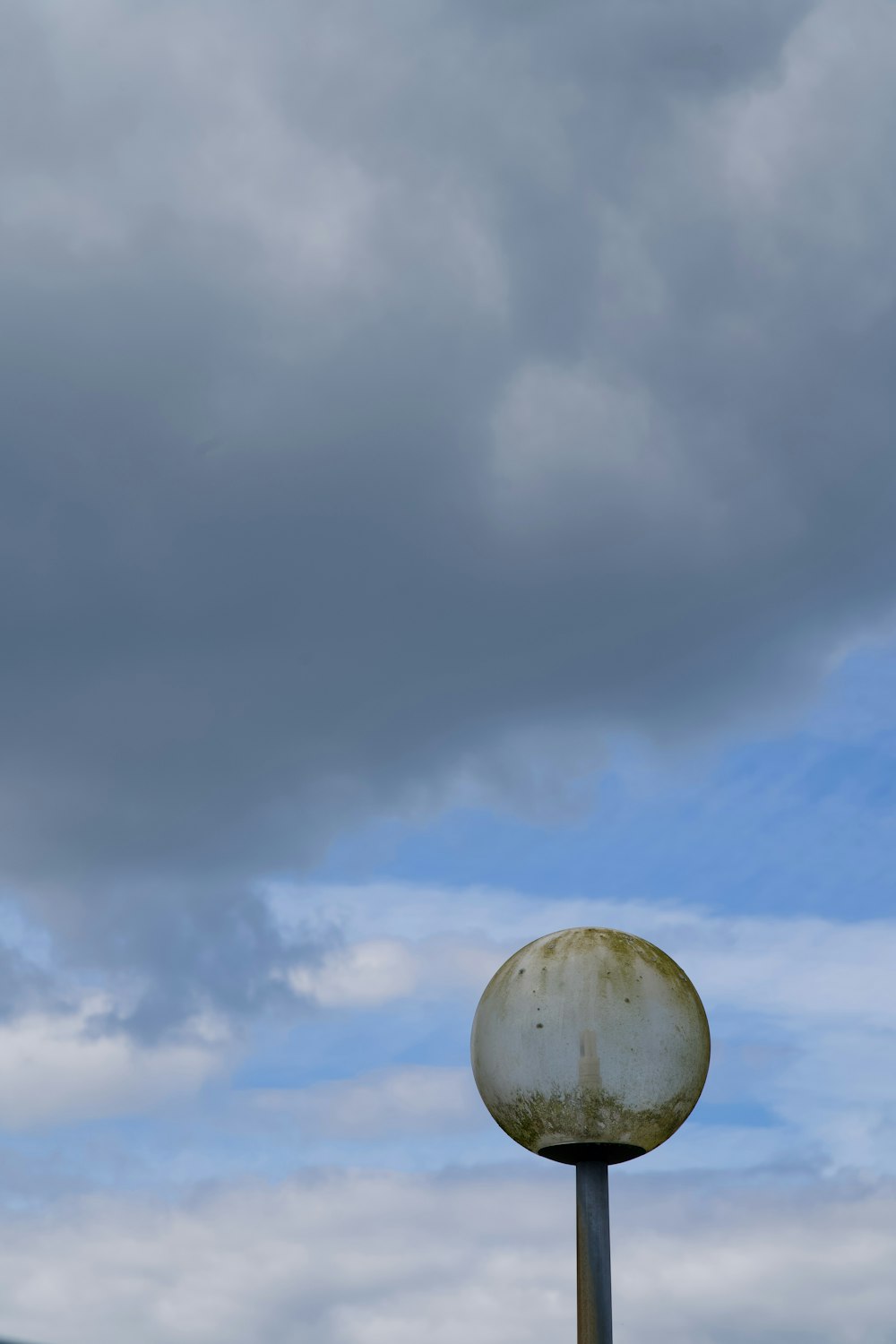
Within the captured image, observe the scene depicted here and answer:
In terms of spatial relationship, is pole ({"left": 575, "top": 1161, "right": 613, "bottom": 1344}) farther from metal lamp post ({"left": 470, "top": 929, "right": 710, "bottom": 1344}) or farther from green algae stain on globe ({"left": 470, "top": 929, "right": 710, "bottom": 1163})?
green algae stain on globe ({"left": 470, "top": 929, "right": 710, "bottom": 1163})

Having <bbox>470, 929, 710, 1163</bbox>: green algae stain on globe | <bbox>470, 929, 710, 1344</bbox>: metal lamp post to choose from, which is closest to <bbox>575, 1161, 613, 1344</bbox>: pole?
<bbox>470, 929, 710, 1344</bbox>: metal lamp post

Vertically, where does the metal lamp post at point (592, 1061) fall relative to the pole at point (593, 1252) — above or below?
above

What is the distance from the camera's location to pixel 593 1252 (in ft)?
64.4

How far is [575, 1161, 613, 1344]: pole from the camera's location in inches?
761

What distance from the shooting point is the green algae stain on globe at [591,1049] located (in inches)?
755

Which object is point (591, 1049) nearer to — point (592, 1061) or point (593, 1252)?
point (592, 1061)

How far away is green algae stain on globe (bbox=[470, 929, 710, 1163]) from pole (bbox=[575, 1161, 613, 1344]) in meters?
0.26

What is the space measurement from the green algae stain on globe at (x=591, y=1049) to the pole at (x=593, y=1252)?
0.26m

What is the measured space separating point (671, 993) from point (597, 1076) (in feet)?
4.21

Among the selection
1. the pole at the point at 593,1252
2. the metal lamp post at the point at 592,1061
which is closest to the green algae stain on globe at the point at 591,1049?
the metal lamp post at the point at 592,1061

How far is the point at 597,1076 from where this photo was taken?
62.7 feet

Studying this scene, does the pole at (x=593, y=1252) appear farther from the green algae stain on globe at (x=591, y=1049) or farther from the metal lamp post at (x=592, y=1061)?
the green algae stain on globe at (x=591, y=1049)

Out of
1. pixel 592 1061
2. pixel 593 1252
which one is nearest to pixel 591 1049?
pixel 592 1061

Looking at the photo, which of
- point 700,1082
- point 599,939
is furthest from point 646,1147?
point 599,939
